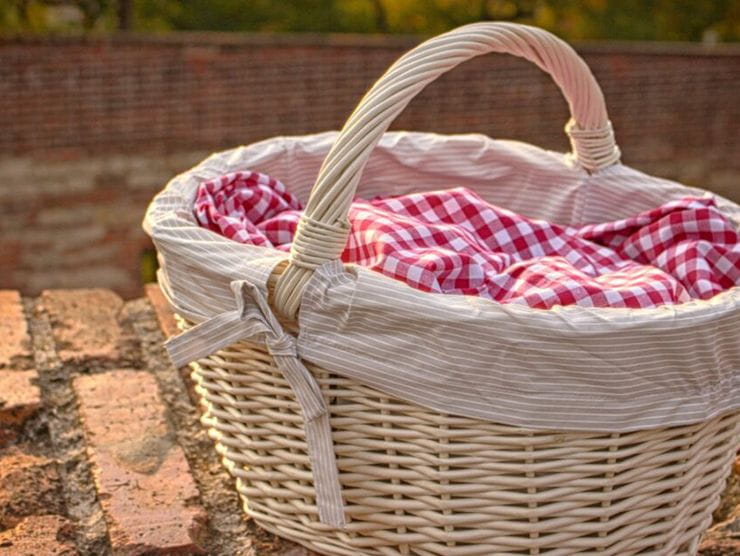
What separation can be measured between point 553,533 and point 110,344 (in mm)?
918

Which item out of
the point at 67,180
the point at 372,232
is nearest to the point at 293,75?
the point at 67,180

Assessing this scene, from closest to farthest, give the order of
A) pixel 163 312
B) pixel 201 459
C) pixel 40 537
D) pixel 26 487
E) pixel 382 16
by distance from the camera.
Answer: pixel 40 537 < pixel 26 487 < pixel 201 459 < pixel 163 312 < pixel 382 16

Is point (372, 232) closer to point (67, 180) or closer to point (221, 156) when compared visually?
point (221, 156)

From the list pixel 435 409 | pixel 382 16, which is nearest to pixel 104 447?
pixel 435 409

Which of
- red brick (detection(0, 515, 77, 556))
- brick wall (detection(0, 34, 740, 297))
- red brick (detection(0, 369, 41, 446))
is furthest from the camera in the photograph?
brick wall (detection(0, 34, 740, 297))

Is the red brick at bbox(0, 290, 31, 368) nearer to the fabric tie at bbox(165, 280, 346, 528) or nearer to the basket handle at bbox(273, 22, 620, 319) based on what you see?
the fabric tie at bbox(165, 280, 346, 528)

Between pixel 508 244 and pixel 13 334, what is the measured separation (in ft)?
2.76

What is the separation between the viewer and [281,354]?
3.84 ft

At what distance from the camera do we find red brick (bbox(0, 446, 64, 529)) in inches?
54.9

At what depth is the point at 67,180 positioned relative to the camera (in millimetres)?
5816

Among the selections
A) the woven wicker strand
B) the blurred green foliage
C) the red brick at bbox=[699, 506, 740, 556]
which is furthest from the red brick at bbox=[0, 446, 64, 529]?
the blurred green foliage

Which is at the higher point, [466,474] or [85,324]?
[466,474]

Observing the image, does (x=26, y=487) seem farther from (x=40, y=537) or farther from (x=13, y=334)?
(x=13, y=334)

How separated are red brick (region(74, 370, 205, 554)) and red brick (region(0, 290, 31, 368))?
11 centimetres
